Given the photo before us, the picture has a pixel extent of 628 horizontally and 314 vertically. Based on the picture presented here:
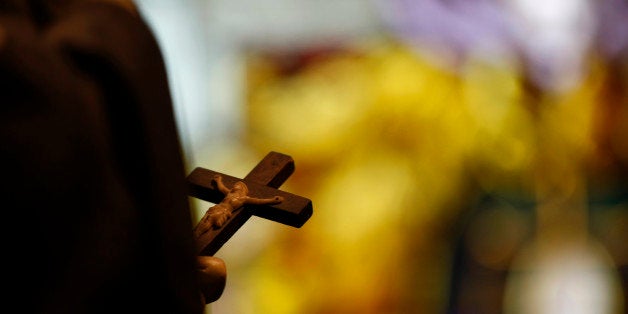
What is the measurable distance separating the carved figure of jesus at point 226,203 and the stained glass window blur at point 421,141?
6.72ft

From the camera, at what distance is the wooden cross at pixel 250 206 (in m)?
1.40

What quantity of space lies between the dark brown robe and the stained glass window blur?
2766 mm

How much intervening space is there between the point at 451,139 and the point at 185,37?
2.32ft

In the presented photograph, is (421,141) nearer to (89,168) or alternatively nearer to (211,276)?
(211,276)

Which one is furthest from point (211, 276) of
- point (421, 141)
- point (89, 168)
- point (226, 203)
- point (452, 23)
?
point (452, 23)

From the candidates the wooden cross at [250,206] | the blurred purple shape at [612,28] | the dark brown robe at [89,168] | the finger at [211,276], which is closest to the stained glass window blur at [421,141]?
the blurred purple shape at [612,28]

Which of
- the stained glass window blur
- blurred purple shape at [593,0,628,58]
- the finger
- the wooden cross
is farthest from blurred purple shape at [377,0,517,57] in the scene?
the finger

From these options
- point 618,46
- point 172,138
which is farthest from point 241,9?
point 172,138

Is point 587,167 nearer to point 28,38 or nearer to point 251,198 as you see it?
point 251,198

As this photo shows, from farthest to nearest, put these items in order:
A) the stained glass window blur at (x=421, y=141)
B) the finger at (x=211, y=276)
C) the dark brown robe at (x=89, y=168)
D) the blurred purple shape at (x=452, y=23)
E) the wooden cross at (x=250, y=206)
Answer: the blurred purple shape at (x=452, y=23), the stained glass window blur at (x=421, y=141), the wooden cross at (x=250, y=206), the finger at (x=211, y=276), the dark brown robe at (x=89, y=168)

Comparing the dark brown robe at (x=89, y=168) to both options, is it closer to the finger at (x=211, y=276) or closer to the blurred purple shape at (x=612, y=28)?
the finger at (x=211, y=276)

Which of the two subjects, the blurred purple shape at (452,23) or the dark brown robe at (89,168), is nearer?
the dark brown robe at (89,168)

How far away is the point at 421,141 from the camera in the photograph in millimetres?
3650

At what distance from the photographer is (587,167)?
3711 millimetres
